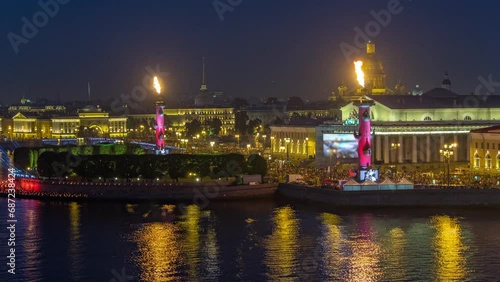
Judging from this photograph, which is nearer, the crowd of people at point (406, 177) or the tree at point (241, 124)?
the crowd of people at point (406, 177)

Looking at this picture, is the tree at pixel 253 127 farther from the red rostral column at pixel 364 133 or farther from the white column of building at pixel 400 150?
the red rostral column at pixel 364 133

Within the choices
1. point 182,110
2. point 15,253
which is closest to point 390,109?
point 15,253

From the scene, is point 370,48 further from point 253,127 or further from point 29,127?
point 29,127

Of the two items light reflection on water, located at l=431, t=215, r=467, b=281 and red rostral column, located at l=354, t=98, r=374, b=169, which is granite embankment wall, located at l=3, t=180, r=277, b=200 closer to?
red rostral column, located at l=354, t=98, r=374, b=169

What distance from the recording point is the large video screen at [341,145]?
3145 cm

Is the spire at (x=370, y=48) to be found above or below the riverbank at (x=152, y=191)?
above

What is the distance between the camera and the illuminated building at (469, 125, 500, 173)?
87.5 feet


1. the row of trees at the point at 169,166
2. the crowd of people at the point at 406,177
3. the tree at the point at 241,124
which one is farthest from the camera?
the tree at the point at 241,124

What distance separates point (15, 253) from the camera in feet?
56.4

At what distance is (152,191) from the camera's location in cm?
2619

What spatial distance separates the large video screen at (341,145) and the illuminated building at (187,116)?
39216mm

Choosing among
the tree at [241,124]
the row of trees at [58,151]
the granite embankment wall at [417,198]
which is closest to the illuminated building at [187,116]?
the tree at [241,124]

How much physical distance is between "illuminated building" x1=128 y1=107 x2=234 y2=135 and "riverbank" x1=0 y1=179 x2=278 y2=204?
1747 inches

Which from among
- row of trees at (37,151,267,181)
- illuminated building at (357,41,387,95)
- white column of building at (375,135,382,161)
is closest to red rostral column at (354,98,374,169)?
row of trees at (37,151,267,181)
